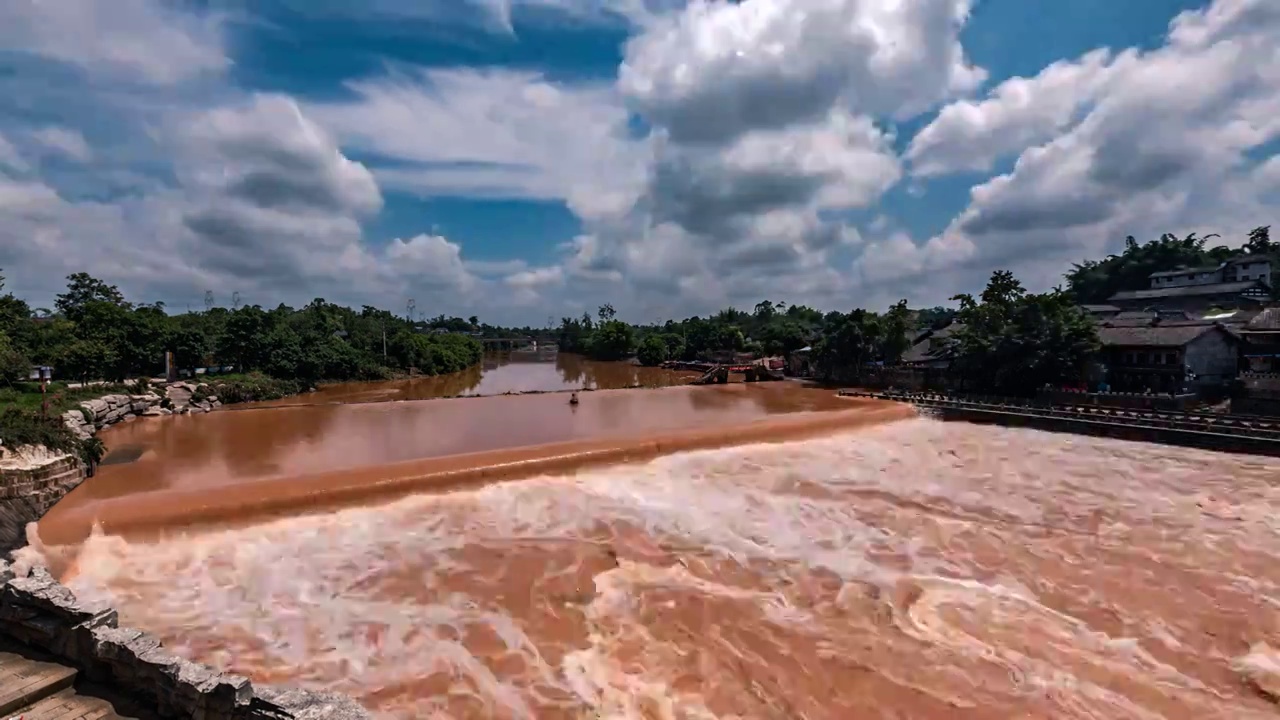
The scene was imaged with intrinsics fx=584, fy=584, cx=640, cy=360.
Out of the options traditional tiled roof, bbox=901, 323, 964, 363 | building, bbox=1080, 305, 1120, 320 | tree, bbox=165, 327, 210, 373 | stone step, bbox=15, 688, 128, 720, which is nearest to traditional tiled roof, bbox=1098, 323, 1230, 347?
traditional tiled roof, bbox=901, 323, 964, 363

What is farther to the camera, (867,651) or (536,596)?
(536,596)

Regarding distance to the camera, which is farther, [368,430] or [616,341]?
[616,341]

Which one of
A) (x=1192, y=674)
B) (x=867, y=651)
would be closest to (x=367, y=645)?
(x=867, y=651)

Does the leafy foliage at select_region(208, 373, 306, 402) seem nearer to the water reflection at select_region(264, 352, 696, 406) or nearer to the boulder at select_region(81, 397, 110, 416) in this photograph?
the water reflection at select_region(264, 352, 696, 406)

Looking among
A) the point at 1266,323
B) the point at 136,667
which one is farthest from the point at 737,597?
the point at 1266,323

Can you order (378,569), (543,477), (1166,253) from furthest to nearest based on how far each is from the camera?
1. (1166,253)
2. (543,477)
3. (378,569)

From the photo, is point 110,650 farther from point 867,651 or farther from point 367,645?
point 867,651

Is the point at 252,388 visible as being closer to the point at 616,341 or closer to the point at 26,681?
the point at 26,681
